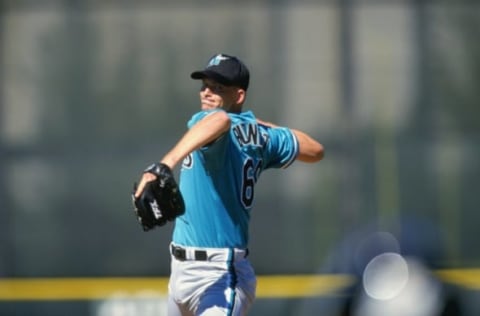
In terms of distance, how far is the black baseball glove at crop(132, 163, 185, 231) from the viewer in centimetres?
507

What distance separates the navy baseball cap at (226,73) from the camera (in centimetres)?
553

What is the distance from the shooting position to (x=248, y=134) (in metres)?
5.55

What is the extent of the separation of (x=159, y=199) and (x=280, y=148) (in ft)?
2.84

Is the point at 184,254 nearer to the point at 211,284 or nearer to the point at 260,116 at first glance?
the point at 211,284

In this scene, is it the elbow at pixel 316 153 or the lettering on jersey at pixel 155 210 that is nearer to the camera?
the lettering on jersey at pixel 155 210

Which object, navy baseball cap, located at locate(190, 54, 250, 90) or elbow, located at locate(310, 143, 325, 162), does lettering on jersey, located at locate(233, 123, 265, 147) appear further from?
elbow, located at locate(310, 143, 325, 162)

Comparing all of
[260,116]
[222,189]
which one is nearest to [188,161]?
[222,189]

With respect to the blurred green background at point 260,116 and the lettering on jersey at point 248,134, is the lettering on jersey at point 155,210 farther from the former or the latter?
the blurred green background at point 260,116

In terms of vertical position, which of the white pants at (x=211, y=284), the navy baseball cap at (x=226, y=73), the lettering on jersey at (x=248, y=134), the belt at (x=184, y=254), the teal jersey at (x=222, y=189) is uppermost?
the navy baseball cap at (x=226, y=73)

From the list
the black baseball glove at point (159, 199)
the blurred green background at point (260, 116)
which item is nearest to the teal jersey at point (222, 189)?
the black baseball glove at point (159, 199)

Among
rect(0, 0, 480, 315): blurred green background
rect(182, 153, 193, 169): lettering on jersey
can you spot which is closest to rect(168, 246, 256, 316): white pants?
rect(182, 153, 193, 169): lettering on jersey

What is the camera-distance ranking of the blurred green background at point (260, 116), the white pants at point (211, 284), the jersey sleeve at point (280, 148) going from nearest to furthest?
the white pants at point (211, 284) < the jersey sleeve at point (280, 148) < the blurred green background at point (260, 116)

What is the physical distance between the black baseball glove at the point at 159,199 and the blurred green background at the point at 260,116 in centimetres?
384

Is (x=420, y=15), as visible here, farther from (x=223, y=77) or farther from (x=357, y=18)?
(x=223, y=77)
